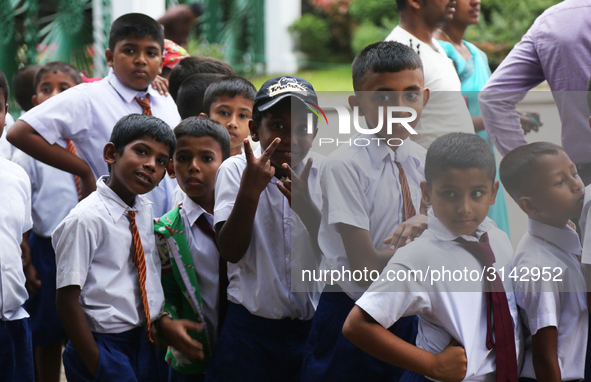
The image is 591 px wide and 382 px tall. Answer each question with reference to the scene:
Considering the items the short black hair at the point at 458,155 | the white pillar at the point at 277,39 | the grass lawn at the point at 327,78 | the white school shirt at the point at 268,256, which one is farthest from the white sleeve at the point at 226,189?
the white pillar at the point at 277,39

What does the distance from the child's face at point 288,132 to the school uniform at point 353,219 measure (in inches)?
5.3

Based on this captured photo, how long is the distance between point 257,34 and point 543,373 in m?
13.2

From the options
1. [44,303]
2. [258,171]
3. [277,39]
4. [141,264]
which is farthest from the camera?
[277,39]

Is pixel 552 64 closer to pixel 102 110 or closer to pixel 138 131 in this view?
pixel 138 131

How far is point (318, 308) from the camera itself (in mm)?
2141

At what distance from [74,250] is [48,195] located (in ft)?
4.30

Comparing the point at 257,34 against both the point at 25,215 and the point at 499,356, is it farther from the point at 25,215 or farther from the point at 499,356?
the point at 499,356

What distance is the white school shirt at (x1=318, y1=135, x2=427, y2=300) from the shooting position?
2004 mm

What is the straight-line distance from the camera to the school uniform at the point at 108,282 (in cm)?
213

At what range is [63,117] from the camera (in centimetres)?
288

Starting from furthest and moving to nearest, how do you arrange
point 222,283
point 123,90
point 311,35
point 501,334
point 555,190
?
1. point 311,35
2. point 123,90
3. point 222,283
4. point 555,190
5. point 501,334

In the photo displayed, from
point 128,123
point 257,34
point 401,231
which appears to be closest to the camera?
point 401,231

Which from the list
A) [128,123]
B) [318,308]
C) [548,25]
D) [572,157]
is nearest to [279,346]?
[318,308]

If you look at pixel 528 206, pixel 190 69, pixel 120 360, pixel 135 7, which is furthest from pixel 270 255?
pixel 135 7
